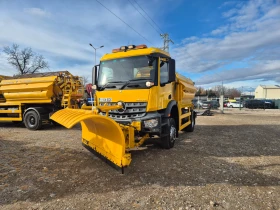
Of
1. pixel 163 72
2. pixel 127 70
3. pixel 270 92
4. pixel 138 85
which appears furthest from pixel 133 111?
pixel 270 92

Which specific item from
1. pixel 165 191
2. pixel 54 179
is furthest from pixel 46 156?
pixel 165 191

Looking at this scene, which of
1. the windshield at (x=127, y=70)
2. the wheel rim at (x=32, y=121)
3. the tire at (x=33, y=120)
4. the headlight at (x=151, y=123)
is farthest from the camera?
the wheel rim at (x=32, y=121)

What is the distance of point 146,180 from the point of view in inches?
153

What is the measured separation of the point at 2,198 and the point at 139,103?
11.0 ft

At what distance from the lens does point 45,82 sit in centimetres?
987

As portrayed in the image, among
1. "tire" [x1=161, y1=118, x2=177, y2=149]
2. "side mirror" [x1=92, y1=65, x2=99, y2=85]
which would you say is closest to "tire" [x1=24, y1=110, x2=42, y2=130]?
"side mirror" [x1=92, y1=65, x2=99, y2=85]

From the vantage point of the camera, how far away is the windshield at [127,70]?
537cm

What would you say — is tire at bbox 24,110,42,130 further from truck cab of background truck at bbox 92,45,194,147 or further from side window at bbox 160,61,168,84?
side window at bbox 160,61,168,84

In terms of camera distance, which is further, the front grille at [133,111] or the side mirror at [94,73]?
the side mirror at [94,73]

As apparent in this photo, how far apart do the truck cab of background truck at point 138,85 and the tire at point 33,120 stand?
17.4 ft

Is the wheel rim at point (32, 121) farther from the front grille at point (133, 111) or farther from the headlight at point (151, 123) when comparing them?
the headlight at point (151, 123)

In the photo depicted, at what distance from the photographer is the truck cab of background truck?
5148mm

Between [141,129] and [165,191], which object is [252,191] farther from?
[141,129]

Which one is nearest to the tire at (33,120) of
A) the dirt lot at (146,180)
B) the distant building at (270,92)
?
the dirt lot at (146,180)
